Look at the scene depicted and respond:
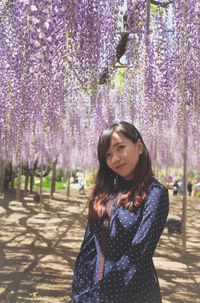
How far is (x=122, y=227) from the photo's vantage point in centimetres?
134

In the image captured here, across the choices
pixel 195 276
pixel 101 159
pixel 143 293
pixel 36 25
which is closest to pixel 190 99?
pixel 195 276

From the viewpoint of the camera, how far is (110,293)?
124 centimetres

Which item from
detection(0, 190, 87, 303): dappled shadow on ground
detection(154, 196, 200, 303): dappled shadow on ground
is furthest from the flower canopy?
detection(154, 196, 200, 303): dappled shadow on ground

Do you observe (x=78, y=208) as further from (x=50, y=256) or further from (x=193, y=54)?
(x=193, y=54)

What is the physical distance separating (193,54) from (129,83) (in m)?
1.93

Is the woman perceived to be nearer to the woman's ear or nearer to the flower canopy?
the woman's ear

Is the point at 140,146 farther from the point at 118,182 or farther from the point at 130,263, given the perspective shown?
the point at 130,263

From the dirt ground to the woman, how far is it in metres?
0.54

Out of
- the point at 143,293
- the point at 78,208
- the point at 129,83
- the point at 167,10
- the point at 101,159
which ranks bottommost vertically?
the point at 78,208

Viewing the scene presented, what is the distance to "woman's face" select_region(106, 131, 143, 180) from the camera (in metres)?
1.48

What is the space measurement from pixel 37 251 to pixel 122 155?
4.59 m

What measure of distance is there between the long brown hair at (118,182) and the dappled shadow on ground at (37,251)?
24.3 inches

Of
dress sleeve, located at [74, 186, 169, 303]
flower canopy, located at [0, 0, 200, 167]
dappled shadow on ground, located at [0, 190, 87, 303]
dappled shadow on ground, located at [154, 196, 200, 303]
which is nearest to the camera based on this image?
dress sleeve, located at [74, 186, 169, 303]

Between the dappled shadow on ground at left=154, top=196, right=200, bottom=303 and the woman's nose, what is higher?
the woman's nose
